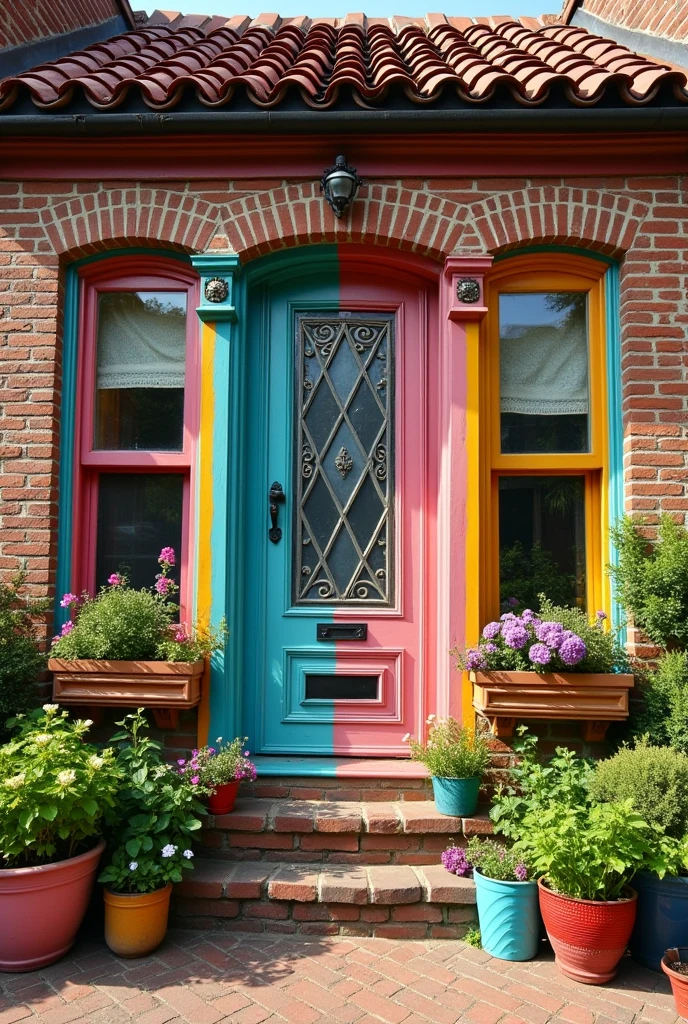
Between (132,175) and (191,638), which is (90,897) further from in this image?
(132,175)

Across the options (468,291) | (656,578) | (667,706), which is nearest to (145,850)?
(667,706)

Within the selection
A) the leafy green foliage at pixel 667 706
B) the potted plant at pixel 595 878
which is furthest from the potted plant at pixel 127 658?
the leafy green foliage at pixel 667 706

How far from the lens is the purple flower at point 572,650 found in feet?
11.7

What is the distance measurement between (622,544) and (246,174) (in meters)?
3.07

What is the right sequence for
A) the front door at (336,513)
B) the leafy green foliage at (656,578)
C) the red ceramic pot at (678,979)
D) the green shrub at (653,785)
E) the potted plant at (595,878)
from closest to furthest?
the red ceramic pot at (678,979)
the potted plant at (595,878)
the green shrub at (653,785)
the leafy green foliage at (656,578)
the front door at (336,513)

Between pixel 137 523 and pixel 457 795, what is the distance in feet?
7.96

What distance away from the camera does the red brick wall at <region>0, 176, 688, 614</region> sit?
4.09 m

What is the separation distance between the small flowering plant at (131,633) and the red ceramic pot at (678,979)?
252 cm

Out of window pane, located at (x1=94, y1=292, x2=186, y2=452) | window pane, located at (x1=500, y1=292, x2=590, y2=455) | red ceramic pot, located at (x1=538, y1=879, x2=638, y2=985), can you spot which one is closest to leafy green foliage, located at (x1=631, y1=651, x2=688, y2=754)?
red ceramic pot, located at (x1=538, y1=879, x2=638, y2=985)

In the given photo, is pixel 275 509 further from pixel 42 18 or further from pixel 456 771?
pixel 42 18

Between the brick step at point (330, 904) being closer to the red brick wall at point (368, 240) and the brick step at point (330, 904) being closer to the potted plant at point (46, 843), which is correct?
the potted plant at point (46, 843)

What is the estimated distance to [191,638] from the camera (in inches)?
156

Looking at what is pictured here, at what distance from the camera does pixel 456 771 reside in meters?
3.68

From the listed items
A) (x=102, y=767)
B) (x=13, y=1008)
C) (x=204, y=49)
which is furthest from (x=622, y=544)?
(x=204, y=49)
